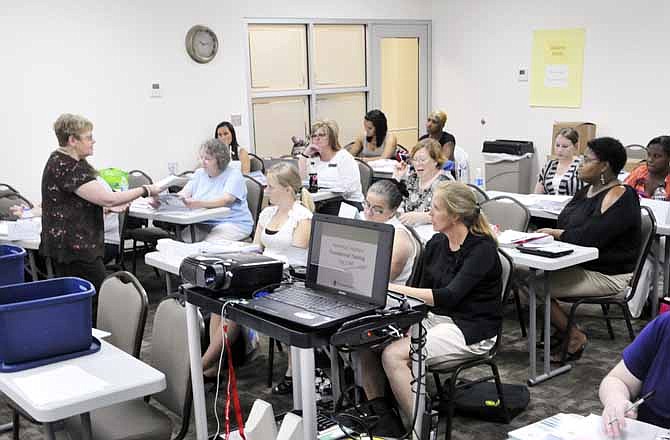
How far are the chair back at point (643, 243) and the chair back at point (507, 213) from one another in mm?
657

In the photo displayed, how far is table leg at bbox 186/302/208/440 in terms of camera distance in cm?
276

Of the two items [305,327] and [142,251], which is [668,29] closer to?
[142,251]

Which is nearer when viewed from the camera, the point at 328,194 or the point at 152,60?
the point at 328,194

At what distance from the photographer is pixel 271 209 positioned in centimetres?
413

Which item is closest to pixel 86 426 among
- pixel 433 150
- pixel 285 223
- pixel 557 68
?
pixel 285 223

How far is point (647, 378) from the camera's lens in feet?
6.93

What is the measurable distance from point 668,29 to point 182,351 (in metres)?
6.25

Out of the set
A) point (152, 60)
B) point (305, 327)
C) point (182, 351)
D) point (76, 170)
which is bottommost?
point (182, 351)

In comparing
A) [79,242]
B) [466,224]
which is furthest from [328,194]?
[466,224]

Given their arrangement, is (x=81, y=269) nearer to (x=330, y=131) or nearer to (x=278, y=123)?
(x=330, y=131)

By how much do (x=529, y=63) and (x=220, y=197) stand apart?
4620 mm

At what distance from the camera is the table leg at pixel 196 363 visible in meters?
2.76

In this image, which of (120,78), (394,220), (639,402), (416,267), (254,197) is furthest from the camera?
(120,78)

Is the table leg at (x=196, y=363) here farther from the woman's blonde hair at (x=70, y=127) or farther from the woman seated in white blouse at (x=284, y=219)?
the woman's blonde hair at (x=70, y=127)
